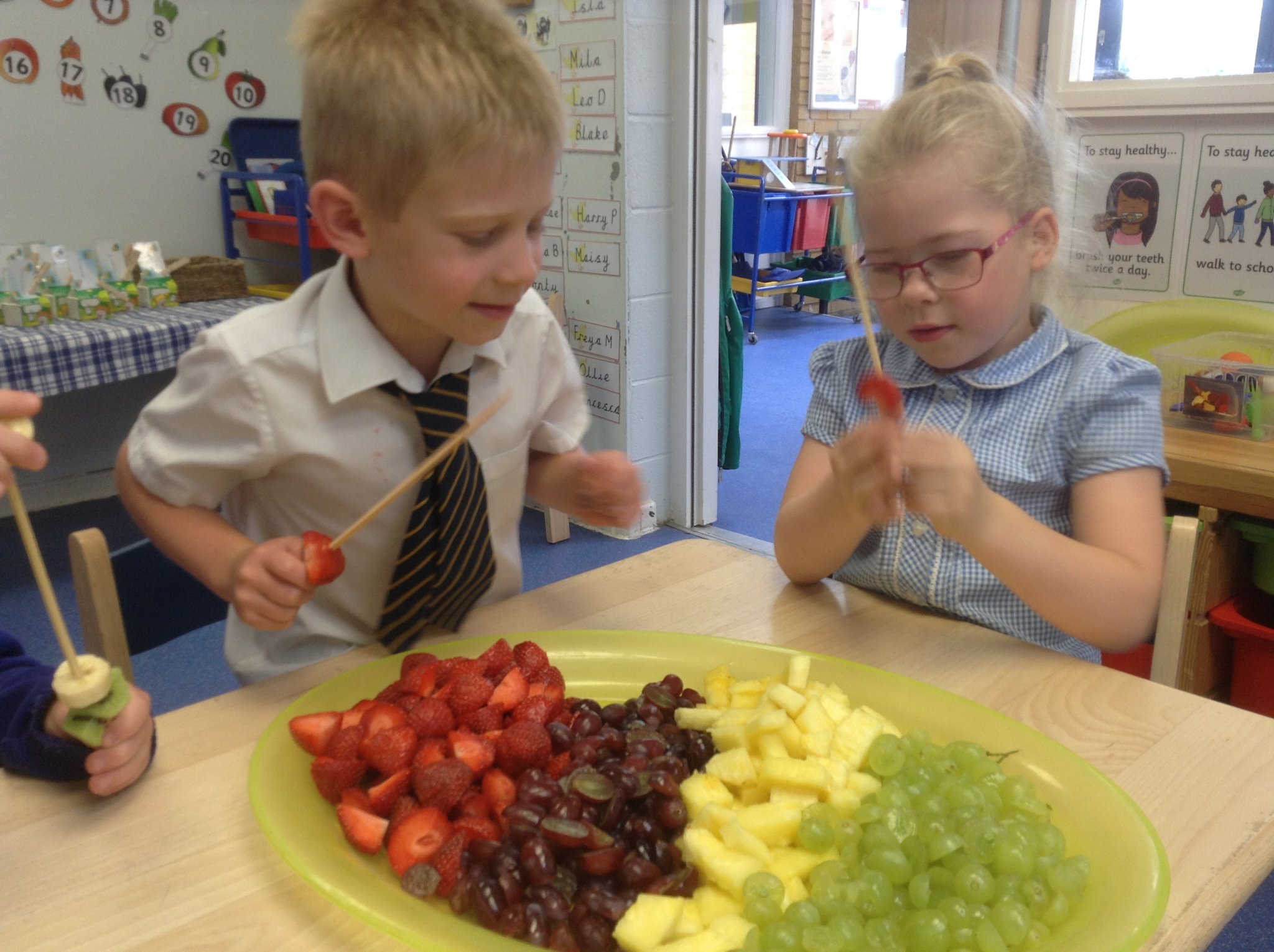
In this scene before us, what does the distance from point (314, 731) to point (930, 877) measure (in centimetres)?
47

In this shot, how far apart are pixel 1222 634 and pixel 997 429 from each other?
1069mm

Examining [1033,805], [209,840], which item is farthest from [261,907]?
[1033,805]

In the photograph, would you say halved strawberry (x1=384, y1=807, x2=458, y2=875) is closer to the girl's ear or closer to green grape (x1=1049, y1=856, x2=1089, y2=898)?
green grape (x1=1049, y1=856, x2=1089, y2=898)

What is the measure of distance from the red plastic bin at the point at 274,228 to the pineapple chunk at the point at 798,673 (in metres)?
2.96

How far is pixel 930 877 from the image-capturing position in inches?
26.2

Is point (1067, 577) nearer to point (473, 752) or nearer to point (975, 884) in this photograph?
point (975, 884)

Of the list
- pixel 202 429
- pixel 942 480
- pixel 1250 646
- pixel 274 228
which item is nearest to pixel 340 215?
pixel 202 429

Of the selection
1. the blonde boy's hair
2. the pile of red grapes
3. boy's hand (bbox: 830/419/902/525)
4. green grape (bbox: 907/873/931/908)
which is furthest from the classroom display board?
green grape (bbox: 907/873/931/908)

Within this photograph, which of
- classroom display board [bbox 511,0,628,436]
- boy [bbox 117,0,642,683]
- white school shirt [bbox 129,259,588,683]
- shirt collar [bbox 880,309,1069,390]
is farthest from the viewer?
classroom display board [bbox 511,0,628,436]

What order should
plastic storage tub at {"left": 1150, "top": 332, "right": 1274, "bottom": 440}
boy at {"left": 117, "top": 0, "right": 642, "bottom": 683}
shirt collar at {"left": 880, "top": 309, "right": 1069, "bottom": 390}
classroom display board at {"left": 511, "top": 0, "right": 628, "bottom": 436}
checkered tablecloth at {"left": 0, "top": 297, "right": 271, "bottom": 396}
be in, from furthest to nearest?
classroom display board at {"left": 511, "top": 0, "right": 628, "bottom": 436}, checkered tablecloth at {"left": 0, "top": 297, "right": 271, "bottom": 396}, plastic storage tub at {"left": 1150, "top": 332, "right": 1274, "bottom": 440}, shirt collar at {"left": 880, "top": 309, "right": 1069, "bottom": 390}, boy at {"left": 117, "top": 0, "right": 642, "bottom": 683}

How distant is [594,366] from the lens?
326 centimetres

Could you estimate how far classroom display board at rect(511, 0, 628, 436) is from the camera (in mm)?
2943

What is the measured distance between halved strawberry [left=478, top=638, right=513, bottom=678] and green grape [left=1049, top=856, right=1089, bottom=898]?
0.45 meters

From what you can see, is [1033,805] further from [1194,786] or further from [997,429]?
[997,429]
